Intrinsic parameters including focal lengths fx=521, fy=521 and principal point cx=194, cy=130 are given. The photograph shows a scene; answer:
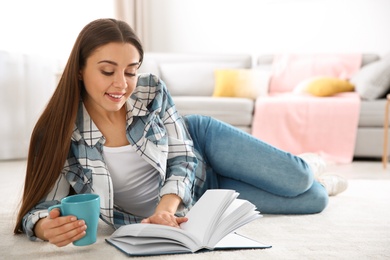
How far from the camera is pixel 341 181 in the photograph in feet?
7.61

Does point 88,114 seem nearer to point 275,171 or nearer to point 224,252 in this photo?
point 224,252

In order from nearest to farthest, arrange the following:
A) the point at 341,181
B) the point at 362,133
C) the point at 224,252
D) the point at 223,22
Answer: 1. the point at 224,252
2. the point at 341,181
3. the point at 362,133
4. the point at 223,22

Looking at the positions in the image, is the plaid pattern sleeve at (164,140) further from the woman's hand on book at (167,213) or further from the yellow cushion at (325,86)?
the yellow cushion at (325,86)

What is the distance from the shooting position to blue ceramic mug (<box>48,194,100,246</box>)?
50.0 inches

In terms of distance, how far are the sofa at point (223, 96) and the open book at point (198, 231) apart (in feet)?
7.93

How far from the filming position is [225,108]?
3.85 meters

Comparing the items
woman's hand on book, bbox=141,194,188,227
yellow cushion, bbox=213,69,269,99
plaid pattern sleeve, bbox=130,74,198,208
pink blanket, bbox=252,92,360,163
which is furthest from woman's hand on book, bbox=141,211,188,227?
yellow cushion, bbox=213,69,269,99

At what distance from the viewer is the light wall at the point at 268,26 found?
4898mm

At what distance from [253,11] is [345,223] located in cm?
366

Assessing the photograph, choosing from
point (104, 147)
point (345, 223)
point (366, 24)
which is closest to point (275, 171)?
point (345, 223)

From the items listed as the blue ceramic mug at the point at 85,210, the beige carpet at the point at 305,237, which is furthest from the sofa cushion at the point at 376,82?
the blue ceramic mug at the point at 85,210

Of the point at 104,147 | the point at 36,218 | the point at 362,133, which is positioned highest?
the point at 104,147

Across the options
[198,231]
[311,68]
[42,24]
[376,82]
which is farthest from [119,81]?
[311,68]

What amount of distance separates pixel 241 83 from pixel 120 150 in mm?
2741
